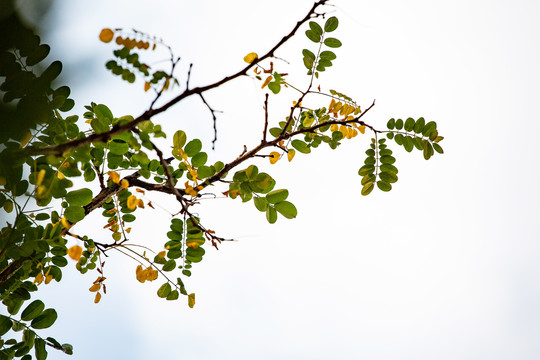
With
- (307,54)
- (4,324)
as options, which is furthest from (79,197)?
(307,54)

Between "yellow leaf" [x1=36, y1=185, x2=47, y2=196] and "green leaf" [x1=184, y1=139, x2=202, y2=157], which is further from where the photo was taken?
"green leaf" [x1=184, y1=139, x2=202, y2=157]

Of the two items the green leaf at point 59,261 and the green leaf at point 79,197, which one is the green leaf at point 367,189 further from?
the green leaf at point 59,261

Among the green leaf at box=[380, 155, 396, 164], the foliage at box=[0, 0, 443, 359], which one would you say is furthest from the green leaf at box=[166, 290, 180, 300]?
the green leaf at box=[380, 155, 396, 164]

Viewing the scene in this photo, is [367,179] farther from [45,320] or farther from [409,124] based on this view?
[45,320]

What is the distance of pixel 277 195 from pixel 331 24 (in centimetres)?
52

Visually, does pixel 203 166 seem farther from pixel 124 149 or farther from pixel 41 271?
pixel 41 271

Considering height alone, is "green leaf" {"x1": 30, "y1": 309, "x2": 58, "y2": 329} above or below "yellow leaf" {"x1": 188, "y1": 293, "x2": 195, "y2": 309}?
below

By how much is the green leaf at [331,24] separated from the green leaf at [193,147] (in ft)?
1.62

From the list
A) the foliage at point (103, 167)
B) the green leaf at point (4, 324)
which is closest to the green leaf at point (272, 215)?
the foliage at point (103, 167)

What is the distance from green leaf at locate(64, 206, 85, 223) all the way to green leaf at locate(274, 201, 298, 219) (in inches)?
19.8

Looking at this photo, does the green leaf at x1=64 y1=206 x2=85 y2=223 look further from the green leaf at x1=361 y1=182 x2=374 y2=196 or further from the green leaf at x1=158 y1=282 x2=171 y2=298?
the green leaf at x1=361 y1=182 x2=374 y2=196

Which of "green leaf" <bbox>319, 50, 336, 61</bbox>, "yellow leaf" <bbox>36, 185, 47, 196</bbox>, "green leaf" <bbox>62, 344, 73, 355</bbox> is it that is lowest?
"green leaf" <bbox>62, 344, 73, 355</bbox>

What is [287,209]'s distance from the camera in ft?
4.22

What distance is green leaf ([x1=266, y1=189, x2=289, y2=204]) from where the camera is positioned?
1282 millimetres
